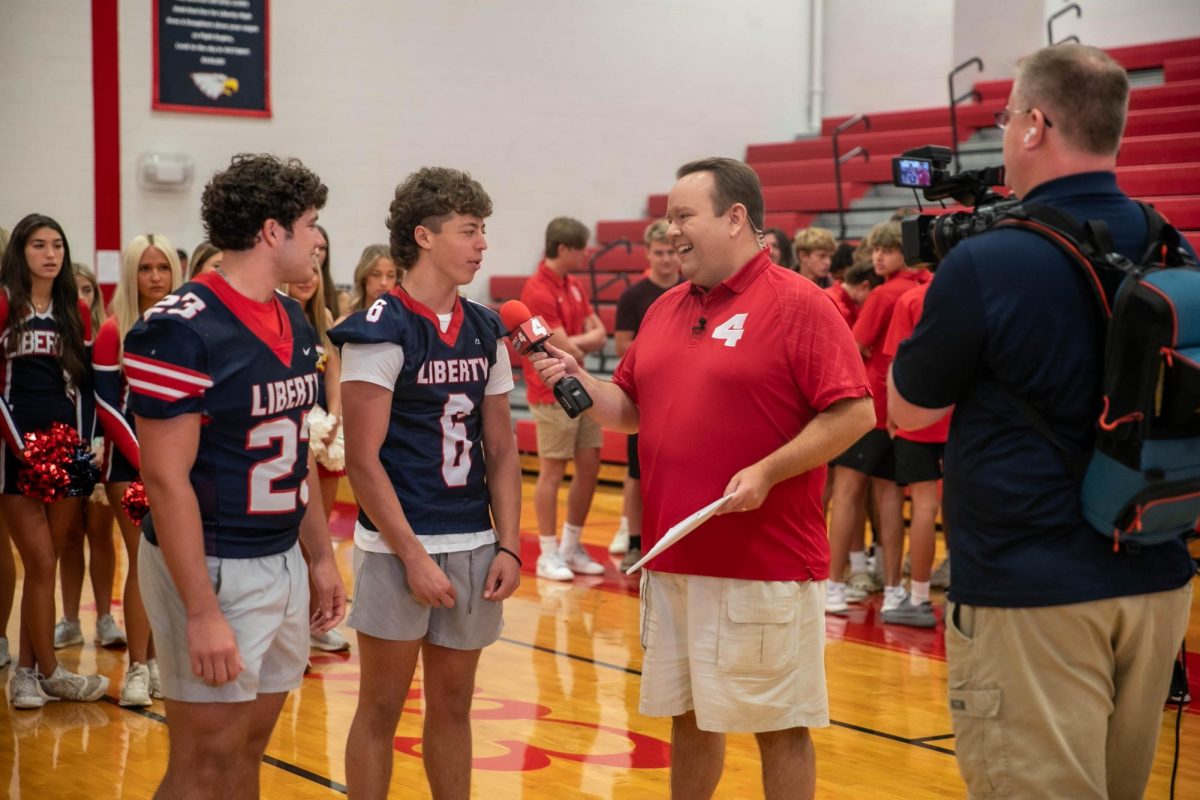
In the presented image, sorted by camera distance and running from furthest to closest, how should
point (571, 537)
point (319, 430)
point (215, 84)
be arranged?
1. point (215, 84)
2. point (571, 537)
3. point (319, 430)

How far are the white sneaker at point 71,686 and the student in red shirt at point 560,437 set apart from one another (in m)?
2.80

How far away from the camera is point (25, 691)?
189 inches

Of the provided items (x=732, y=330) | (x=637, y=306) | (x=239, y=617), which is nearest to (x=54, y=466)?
(x=239, y=617)

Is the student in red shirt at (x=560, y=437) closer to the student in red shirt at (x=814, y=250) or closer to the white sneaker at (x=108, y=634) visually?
the student in red shirt at (x=814, y=250)

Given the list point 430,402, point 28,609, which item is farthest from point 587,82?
point 430,402

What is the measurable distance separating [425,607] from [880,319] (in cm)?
365

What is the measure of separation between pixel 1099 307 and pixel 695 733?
146cm

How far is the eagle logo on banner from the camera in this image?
10930mm

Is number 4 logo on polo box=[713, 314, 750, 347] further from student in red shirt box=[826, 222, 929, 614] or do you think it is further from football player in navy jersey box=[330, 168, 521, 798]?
student in red shirt box=[826, 222, 929, 614]

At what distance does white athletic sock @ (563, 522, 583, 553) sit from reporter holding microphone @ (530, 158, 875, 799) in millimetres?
4218

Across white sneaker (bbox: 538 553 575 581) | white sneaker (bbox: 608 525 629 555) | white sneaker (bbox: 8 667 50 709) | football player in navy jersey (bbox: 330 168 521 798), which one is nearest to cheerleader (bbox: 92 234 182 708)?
white sneaker (bbox: 8 667 50 709)

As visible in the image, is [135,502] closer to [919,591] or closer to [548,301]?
[548,301]

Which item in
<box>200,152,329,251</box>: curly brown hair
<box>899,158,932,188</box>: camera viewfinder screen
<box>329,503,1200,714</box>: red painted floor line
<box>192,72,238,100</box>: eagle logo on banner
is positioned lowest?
<box>329,503,1200,714</box>: red painted floor line

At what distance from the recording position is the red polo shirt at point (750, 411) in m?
2.95
